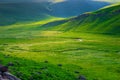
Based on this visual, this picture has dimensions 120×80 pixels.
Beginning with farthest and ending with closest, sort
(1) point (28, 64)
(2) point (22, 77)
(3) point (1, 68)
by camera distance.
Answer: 1. (1) point (28, 64)
2. (2) point (22, 77)
3. (3) point (1, 68)

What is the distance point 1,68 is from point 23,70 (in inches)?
366

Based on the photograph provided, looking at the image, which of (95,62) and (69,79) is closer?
(69,79)

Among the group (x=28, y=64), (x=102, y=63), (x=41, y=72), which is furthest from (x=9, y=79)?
(x=102, y=63)

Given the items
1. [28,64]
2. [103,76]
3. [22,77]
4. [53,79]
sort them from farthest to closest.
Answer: [103,76] → [28,64] → [53,79] → [22,77]

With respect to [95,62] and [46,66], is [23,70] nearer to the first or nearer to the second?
[46,66]

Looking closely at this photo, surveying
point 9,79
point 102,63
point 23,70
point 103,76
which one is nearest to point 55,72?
point 23,70

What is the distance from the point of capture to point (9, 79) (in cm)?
4372

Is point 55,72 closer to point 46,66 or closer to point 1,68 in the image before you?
point 46,66

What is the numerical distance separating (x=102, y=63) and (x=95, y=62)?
3.06 meters

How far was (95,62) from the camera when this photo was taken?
104 meters

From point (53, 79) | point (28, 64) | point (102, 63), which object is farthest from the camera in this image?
point (102, 63)

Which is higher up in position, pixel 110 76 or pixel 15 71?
→ pixel 15 71

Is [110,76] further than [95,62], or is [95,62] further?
[95,62]

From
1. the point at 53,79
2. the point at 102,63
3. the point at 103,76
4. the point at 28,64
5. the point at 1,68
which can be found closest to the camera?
the point at 1,68
